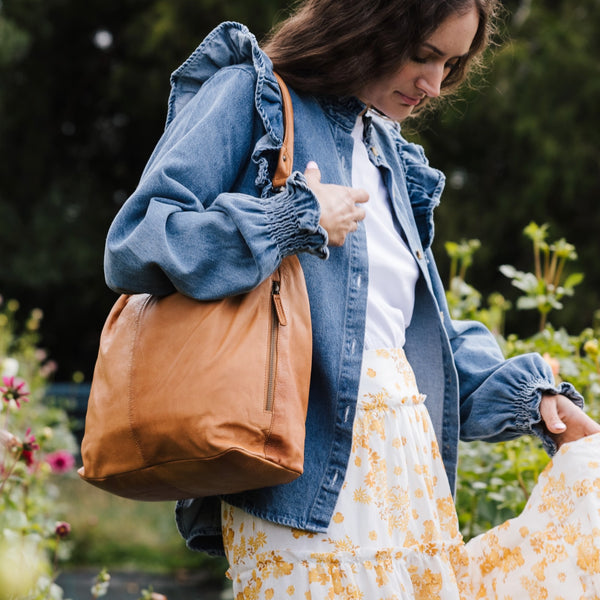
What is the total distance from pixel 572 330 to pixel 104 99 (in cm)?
675

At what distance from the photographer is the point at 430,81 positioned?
1.55 meters

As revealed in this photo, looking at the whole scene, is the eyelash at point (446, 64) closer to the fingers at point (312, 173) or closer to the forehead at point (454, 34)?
the forehead at point (454, 34)

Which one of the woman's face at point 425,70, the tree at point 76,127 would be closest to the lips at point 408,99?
the woman's face at point 425,70

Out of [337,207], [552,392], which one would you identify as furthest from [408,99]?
[552,392]

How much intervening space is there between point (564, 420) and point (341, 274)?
1.66ft

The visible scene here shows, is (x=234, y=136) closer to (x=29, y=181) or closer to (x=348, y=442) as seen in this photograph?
(x=348, y=442)

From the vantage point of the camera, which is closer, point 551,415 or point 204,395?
point 204,395

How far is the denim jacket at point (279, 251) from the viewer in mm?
1265

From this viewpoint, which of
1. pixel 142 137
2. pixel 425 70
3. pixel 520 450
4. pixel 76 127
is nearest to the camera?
pixel 425 70

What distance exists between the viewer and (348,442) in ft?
4.58

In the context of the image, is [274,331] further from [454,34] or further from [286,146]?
[454,34]

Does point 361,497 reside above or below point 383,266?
below

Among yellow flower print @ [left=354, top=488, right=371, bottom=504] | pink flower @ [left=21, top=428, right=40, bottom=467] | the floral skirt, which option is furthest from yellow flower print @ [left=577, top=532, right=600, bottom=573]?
pink flower @ [left=21, top=428, right=40, bottom=467]

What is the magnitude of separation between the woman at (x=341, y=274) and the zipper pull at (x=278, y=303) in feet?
0.14
